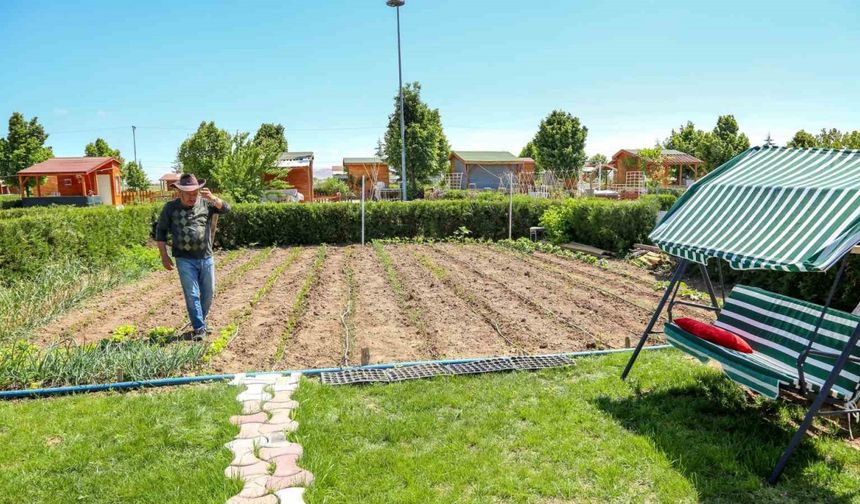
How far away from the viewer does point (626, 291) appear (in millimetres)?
9289

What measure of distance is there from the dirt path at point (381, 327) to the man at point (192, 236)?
1811 mm

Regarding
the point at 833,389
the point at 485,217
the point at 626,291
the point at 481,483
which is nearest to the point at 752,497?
the point at 833,389

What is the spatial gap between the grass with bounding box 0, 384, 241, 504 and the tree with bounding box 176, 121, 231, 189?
28215 mm

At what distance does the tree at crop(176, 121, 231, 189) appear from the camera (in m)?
30.8

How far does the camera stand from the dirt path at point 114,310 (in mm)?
6691

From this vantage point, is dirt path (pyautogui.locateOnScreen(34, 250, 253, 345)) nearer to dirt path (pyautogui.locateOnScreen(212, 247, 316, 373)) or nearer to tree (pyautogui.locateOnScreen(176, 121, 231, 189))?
dirt path (pyautogui.locateOnScreen(212, 247, 316, 373))

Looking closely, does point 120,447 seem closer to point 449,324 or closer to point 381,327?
point 381,327

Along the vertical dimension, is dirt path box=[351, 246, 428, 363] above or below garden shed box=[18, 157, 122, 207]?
below

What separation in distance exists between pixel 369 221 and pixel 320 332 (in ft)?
35.6

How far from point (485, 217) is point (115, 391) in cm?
1391

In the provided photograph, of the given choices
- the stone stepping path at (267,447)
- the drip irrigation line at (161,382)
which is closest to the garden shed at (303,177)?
the drip irrigation line at (161,382)

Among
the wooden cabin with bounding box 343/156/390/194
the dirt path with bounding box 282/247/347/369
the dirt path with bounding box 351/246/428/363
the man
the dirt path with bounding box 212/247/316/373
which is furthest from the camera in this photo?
the wooden cabin with bounding box 343/156/390/194

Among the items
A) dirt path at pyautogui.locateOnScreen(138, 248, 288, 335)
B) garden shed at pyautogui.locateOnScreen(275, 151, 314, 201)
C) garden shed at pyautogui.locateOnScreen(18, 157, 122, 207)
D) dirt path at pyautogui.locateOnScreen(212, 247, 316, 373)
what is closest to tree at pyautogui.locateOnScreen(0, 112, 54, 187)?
garden shed at pyautogui.locateOnScreen(18, 157, 122, 207)

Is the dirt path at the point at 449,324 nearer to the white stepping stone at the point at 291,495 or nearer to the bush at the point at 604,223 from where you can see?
the white stepping stone at the point at 291,495
